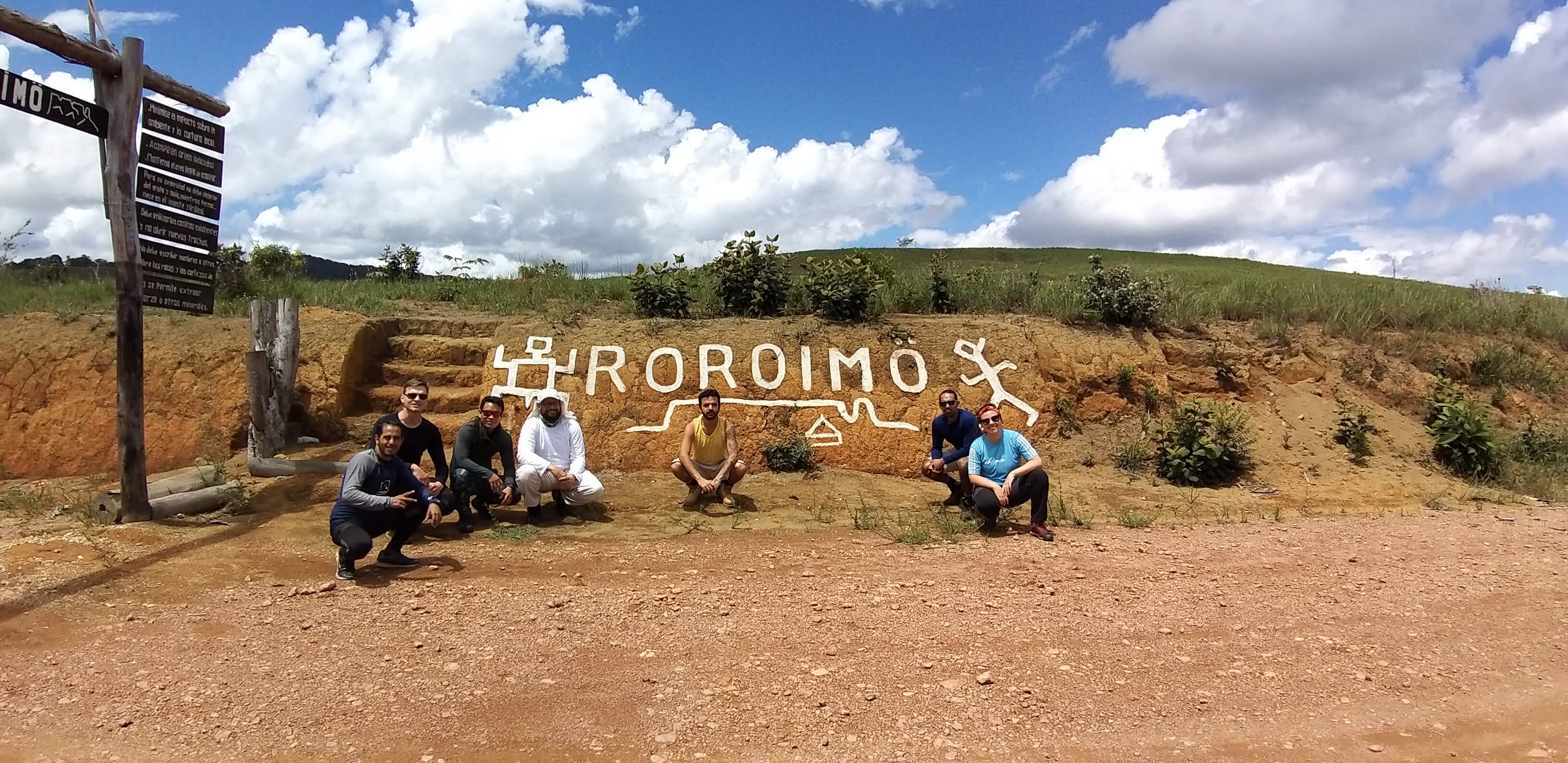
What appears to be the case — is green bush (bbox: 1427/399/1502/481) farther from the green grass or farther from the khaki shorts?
the khaki shorts

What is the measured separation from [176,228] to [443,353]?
3.70 metres

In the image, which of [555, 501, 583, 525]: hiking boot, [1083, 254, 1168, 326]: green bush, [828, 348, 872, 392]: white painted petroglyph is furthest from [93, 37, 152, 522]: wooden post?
[1083, 254, 1168, 326]: green bush


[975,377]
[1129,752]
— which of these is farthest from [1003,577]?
[975,377]

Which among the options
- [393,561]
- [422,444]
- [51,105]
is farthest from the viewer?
[422,444]

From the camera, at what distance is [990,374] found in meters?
10.2

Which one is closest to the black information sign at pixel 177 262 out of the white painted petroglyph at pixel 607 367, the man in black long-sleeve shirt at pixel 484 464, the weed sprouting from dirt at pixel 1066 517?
the man in black long-sleeve shirt at pixel 484 464

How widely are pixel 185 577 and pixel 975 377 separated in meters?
7.91

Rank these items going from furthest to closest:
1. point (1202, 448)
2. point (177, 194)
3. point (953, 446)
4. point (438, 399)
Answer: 1. point (438, 399)
2. point (1202, 448)
3. point (953, 446)
4. point (177, 194)

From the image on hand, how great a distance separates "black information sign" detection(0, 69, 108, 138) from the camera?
226 inches

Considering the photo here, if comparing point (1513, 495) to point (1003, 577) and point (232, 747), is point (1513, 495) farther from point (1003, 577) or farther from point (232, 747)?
point (232, 747)

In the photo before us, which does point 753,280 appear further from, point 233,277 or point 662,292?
point 233,277

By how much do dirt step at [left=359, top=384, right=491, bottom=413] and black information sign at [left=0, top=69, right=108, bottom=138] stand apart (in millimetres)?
3929

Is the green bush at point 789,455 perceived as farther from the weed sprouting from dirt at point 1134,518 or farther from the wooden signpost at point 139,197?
the wooden signpost at point 139,197

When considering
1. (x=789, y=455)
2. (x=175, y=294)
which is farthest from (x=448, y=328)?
(x=789, y=455)
